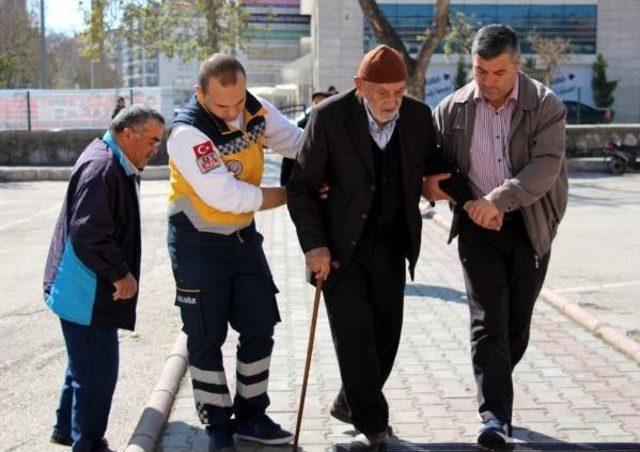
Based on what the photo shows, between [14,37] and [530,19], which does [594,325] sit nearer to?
[14,37]

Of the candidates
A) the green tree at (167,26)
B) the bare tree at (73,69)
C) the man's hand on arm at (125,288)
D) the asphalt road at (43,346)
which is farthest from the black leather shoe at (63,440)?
the bare tree at (73,69)

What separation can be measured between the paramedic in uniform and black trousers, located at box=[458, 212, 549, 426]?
1029 millimetres

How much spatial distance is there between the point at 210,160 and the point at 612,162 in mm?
20912

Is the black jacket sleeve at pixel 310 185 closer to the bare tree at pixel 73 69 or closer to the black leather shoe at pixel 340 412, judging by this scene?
the black leather shoe at pixel 340 412

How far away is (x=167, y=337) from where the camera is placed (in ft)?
26.2

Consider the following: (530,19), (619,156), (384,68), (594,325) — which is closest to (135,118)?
(384,68)

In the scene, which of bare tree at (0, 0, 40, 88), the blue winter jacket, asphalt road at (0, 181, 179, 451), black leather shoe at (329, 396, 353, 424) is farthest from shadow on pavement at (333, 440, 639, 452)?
bare tree at (0, 0, 40, 88)

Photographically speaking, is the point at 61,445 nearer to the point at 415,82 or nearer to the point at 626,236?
the point at 626,236

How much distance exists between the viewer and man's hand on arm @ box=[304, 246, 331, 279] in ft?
15.2

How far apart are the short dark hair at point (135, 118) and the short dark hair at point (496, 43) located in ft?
5.31

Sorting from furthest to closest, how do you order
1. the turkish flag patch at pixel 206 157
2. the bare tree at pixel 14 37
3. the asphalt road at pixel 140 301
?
the bare tree at pixel 14 37 → the asphalt road at pixel 140 301 → the turkish flag patch at pixel 206 157

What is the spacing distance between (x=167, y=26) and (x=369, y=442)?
94.0ft

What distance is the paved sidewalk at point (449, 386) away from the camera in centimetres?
525

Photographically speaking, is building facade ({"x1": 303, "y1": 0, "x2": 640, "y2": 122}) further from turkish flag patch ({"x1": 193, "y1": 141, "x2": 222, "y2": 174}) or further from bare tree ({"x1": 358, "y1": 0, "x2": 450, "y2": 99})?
turkish flag patch ({"x1": 193, "y1": 141, "x2": 222, "y2": 174})
